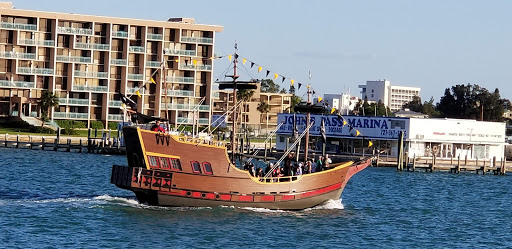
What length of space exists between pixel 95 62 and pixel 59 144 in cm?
3061

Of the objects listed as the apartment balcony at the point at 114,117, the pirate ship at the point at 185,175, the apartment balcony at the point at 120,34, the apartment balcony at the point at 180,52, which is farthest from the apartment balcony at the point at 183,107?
the pirate ship at the point at 185,175

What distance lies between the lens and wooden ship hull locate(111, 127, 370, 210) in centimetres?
5456

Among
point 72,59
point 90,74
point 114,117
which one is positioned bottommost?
point 114,117

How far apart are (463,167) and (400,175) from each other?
43.8 ft

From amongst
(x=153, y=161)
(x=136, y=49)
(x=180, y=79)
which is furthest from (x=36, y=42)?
(x=153, y=161)

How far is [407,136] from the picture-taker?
116562 mm

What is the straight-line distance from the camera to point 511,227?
202ft

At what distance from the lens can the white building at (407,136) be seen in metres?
117

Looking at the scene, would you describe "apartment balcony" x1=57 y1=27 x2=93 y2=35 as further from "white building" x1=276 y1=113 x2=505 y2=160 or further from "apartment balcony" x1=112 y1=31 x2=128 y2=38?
"white building" x1=276 y1=113 x2=505 y2=160

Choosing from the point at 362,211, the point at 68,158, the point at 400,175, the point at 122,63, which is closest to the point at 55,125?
the point at 122,63

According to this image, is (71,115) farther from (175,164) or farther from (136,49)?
(175,164)

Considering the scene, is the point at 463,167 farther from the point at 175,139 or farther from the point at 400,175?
the point at 175,139

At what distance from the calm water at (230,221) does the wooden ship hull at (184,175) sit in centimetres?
70

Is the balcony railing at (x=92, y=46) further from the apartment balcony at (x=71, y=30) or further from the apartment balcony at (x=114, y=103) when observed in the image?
the apartment balcony at (x=114, y=103)
